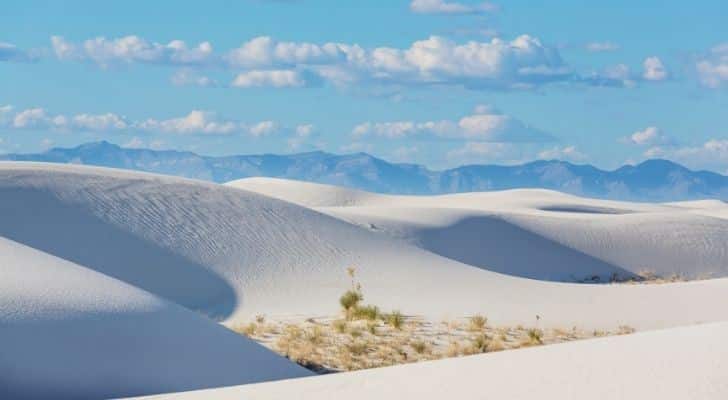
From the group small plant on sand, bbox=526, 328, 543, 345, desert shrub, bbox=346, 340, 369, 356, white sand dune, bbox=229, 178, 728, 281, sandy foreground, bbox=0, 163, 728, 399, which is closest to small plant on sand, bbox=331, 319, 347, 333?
desert shrub, bbox=346, 340, 369, 356

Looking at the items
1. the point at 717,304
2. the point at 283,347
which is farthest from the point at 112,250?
the point at 717,304

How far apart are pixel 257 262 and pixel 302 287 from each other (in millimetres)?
1805

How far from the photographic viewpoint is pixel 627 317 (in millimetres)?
20062

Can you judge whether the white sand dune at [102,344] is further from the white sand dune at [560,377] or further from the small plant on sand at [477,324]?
the small plant on sand at [477,324]

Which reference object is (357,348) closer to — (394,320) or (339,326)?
(339,326)

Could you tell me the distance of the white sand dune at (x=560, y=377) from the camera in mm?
7586

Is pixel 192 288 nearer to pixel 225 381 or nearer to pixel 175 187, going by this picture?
pixel 175 187

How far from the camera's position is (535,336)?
16.2 meters

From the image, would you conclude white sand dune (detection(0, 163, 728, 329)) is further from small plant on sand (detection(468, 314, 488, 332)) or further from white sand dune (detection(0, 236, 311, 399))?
white sand dune (detection(0, 236, 311, 399))

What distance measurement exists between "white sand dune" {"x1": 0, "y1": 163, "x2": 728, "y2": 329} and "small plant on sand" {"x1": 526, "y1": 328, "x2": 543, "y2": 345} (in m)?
1.75

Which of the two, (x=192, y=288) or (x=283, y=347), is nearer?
(x=283, y=347)

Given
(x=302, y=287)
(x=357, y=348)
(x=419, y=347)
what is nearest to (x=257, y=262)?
(x=302, y=287)

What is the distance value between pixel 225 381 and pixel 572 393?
17.3 ft

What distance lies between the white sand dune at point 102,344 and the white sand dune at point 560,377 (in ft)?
7.18
